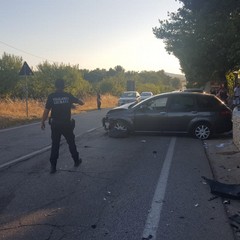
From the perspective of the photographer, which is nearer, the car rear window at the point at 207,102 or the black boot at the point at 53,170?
the black boot at the point at 53,170

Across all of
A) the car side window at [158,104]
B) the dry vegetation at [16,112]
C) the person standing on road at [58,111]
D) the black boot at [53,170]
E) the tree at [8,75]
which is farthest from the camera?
the tree at [8,75]

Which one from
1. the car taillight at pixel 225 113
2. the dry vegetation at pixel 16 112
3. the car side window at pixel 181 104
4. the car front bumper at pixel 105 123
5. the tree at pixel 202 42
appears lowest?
the dry vegetation at pixel 16 112

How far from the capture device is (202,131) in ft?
43.0

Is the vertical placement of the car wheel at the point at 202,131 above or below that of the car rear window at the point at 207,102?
below

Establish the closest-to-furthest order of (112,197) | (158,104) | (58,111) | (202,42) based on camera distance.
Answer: (112,197)
(58,111)
(158,104)
(202,42)

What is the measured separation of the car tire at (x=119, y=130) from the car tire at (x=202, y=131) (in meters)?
2.23

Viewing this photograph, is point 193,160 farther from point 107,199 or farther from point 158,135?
point 158,135

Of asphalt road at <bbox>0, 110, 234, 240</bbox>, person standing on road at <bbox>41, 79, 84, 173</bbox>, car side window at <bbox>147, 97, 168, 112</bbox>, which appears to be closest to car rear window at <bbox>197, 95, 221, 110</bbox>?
car side window at <bbox>147, 97, 168, 112</bbox>

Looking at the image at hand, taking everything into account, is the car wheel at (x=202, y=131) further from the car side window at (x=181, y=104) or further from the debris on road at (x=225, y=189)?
the debris on road at (x=225, y=189)

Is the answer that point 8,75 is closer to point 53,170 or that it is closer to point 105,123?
point 105,123

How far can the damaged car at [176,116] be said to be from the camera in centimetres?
1310

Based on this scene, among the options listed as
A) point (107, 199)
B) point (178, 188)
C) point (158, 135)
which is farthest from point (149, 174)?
point (158, 135)

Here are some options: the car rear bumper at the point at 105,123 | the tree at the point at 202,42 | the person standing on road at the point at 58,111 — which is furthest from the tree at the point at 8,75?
the person standing on road at the point at 58,111

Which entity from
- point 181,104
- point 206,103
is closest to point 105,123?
point 181,104
